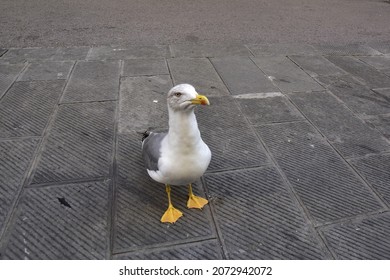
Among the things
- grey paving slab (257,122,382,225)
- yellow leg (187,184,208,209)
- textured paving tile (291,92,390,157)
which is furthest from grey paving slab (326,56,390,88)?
yellow leg (187,184,208,209)

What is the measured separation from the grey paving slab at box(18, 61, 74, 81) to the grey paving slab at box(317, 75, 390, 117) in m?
4.43

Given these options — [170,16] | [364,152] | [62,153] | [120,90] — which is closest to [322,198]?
[364,152]

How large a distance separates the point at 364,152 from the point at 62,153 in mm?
3400

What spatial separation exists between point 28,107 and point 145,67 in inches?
84.1

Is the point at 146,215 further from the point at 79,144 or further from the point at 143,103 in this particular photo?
the point at 143,103

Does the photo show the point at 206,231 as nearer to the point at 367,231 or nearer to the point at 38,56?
the point at 367,231

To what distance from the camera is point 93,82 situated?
490cm

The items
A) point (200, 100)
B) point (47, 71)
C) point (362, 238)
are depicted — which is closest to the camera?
point (200, 100)

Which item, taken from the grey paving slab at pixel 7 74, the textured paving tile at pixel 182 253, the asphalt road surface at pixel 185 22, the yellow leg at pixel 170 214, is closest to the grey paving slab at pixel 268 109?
the yellow leg at pixel 170 214

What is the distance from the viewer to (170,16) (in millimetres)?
8969

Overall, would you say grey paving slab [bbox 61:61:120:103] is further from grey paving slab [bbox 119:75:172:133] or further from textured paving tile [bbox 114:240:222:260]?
textured paving tile [bbox 114:240:222:260]

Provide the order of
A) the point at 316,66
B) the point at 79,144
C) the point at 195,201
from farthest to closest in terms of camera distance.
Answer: the point at 316,66 < the point at 79,144 < the point at 195,201

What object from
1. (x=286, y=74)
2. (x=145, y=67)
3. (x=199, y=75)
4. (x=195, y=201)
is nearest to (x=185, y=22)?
(x=145, y=67)

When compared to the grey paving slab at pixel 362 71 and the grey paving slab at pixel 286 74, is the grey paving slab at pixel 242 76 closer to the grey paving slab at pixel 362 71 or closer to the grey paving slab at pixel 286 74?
the grey paving slab at pixel 286 74
